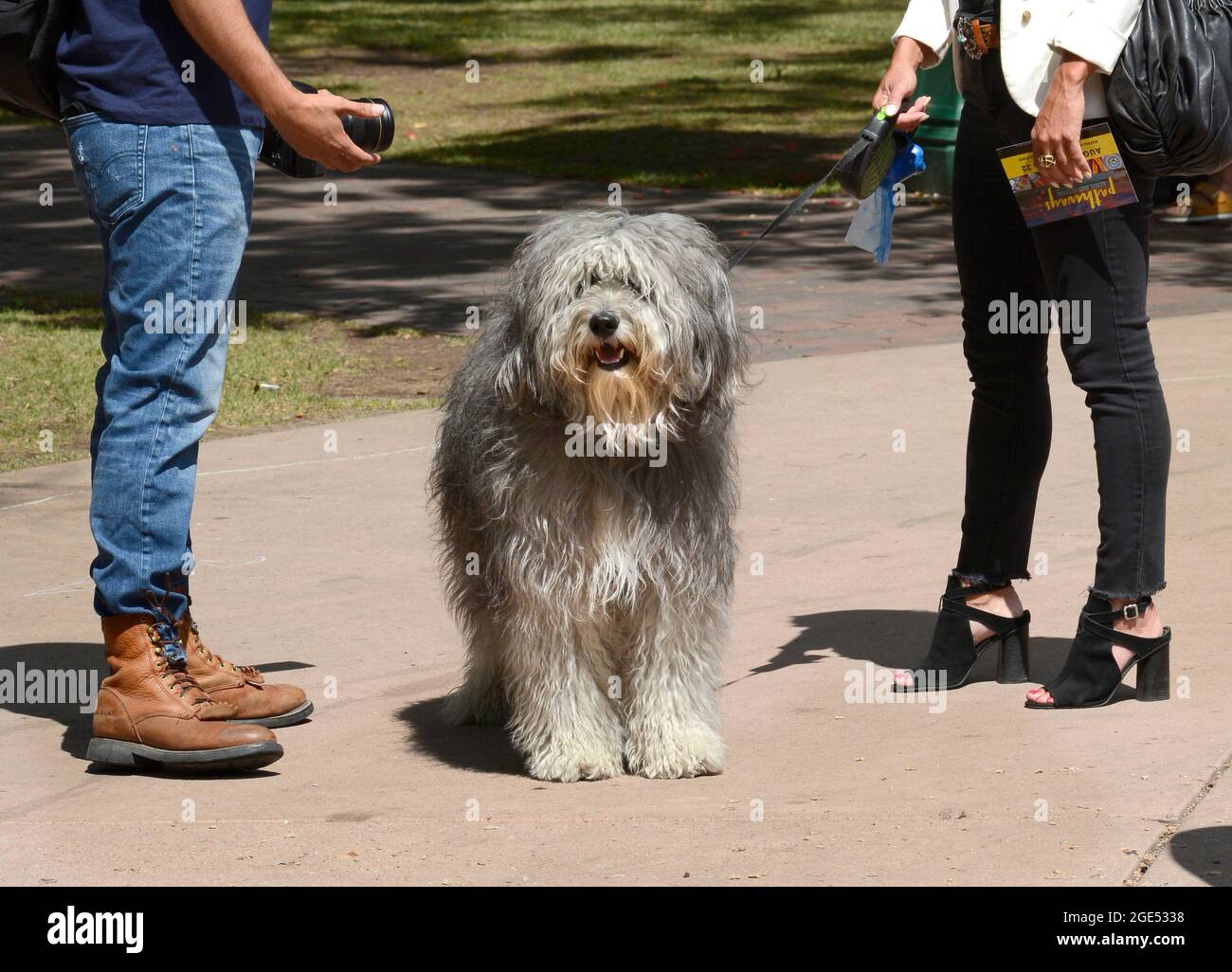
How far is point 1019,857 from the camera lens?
3.59 m

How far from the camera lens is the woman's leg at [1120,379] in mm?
4410

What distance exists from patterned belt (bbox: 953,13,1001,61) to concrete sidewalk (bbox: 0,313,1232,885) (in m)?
1.68

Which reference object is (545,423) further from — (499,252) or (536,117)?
(536,117)

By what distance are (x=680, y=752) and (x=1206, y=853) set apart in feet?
4.17

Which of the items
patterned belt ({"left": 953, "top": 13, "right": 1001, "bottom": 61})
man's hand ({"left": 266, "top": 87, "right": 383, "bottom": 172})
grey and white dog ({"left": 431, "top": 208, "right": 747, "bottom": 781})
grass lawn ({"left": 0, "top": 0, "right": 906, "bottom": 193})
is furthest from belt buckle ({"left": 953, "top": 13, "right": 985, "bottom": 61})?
grass lawn ({"left": 0, "top": 0, "right": 906, "bottom": 193})

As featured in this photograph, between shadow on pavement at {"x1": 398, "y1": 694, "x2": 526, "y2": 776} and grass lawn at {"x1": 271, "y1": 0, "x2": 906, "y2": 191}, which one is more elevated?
grass lawn at {"x1": 271, "y1": 0, "x2": 906, "y2": 191}

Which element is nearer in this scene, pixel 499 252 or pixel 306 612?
pixel 306 612

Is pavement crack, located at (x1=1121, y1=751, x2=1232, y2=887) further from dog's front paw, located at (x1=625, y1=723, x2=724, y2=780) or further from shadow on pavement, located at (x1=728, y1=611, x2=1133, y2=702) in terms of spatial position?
dog's front paw, located at (x1=625, y1=723, x2=724, y2=780)

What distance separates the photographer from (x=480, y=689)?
4.73 metres

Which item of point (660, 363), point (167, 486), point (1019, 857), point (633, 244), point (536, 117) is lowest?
point (1019, 857)

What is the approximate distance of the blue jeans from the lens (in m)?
4.16

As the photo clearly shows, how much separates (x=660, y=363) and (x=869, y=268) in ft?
28.3

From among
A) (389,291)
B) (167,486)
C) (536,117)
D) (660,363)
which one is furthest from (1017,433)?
(536,117)

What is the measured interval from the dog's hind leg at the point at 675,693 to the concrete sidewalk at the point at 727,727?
8 cm
